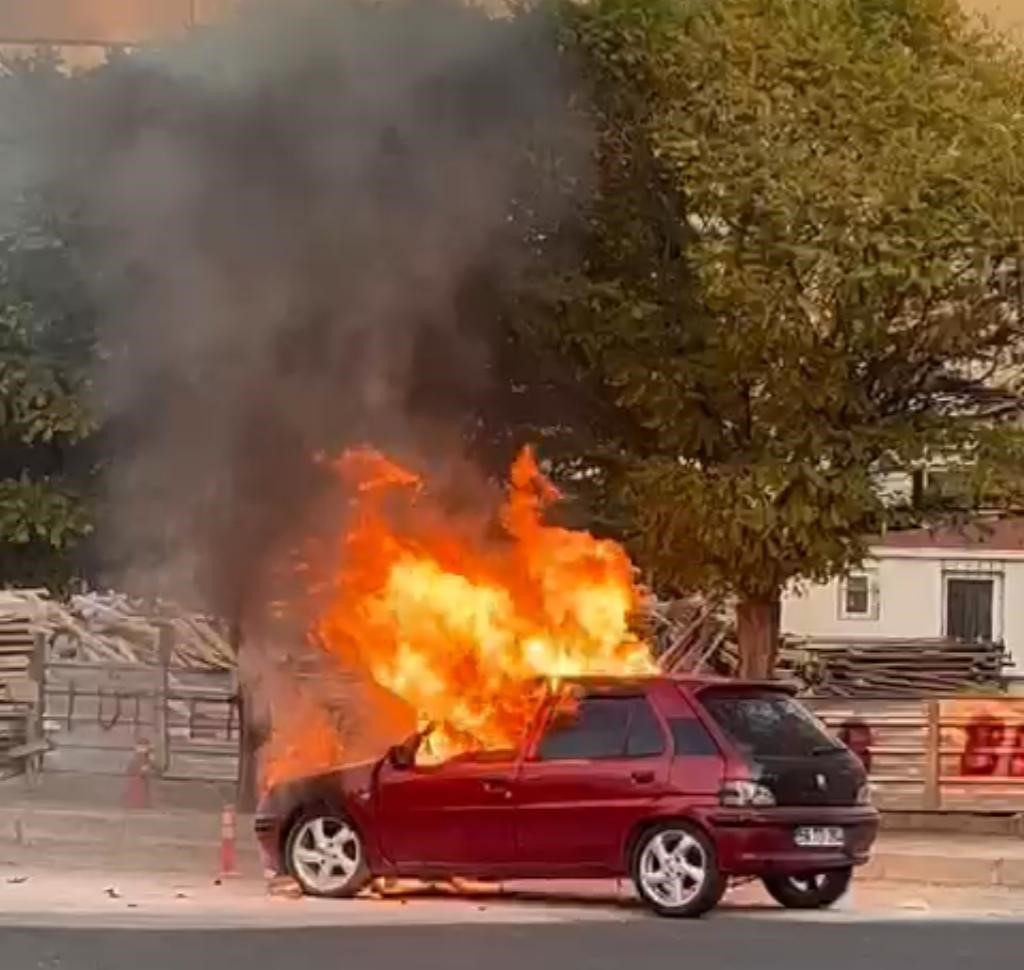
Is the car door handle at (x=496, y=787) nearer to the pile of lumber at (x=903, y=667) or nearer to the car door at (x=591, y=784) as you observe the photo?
the car door at (x=591, y=784)

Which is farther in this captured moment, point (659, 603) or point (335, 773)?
point (659, 603)

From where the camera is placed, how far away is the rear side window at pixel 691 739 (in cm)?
1202

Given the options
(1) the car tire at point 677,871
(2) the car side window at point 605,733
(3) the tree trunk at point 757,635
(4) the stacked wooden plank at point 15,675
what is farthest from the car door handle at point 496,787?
(4) the stacked wooden plank at point 15,675

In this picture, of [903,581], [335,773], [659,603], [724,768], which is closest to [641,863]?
[724,768]

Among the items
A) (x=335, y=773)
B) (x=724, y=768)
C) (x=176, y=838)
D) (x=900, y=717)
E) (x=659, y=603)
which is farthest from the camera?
(x=659, y=603)

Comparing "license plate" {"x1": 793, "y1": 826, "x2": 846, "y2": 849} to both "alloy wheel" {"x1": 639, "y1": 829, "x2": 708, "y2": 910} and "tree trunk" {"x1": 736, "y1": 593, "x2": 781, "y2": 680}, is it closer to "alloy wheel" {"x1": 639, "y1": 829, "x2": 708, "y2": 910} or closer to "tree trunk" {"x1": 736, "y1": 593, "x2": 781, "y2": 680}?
"alloy wheel" {"x1": 639, "y1": 829, "x2": 708, "y2": 910}

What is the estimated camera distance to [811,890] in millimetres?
12672

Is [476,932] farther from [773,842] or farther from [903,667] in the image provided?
[903,667]

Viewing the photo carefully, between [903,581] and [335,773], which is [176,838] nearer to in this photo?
[335,773]

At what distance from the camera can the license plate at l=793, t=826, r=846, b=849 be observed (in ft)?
39.1

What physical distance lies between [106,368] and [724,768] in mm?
5616

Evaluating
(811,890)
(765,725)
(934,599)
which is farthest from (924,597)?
(765,725)

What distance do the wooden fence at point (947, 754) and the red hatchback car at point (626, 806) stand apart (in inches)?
194

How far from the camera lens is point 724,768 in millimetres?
11922
